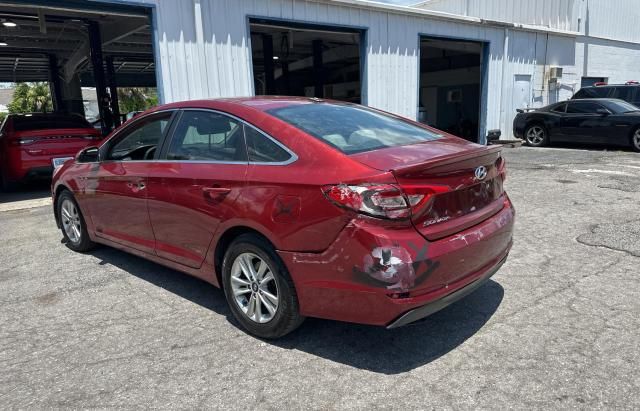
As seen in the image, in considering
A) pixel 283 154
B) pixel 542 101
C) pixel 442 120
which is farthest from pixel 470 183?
pixel 442 120

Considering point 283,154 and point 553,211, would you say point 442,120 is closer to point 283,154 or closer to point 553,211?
point 553,211

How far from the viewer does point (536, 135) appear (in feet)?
46.2

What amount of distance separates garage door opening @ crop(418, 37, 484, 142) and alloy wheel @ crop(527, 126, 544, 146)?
439 cm

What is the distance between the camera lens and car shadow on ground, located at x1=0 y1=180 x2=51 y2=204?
8.94 m

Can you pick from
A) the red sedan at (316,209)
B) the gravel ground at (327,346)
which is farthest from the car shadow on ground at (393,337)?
the red sedan at (316,209)

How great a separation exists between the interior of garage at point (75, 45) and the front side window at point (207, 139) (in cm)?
539

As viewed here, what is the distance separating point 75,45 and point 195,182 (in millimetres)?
16907

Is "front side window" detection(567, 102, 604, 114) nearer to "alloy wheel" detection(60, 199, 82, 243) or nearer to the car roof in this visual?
the car roof

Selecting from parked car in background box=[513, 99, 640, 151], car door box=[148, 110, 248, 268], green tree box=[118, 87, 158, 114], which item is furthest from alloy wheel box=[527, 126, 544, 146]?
green tree box=[118, 87, 158, 114]

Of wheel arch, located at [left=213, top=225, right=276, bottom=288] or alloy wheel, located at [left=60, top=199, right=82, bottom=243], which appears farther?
alloy wheel, located at [left=60, top=199, right=82, bottom=243]

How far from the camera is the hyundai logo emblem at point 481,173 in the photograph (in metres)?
3.00

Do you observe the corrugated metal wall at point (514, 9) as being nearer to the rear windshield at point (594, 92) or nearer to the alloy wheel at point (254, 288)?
the rear windshield at point (594, 92)

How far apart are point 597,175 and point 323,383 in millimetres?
7873

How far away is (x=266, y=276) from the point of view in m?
3.09
